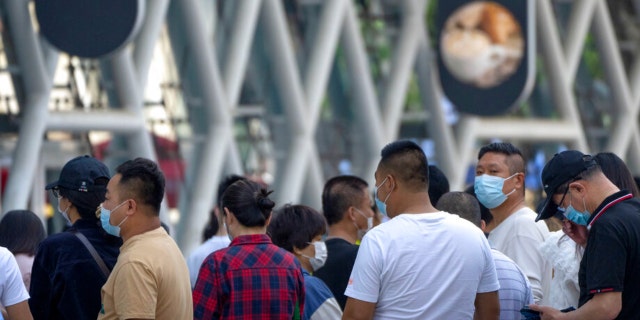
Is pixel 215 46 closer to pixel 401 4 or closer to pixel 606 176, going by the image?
pixel 401 4

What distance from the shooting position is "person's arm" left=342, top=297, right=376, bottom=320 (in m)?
7.09

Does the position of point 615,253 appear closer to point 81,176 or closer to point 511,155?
point 511,155

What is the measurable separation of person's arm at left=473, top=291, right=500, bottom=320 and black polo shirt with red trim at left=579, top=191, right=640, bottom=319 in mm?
498

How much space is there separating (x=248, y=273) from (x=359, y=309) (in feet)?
2.28

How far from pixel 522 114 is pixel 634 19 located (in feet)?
10.8

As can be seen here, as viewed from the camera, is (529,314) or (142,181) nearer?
(142,181)

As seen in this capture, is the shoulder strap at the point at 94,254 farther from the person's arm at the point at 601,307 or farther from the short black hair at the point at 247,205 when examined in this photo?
the person's arm at the point at 601,307

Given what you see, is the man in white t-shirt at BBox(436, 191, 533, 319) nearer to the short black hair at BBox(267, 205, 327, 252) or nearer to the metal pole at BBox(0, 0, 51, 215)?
the short black hair at BBox(267, 205, 327, 252)

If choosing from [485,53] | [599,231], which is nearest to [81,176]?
[599,231]

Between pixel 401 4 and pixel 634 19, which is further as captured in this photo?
pixel 634 19

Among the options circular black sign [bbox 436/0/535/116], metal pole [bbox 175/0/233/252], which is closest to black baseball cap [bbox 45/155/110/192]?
metal pole [bbox 175/0/233/252]

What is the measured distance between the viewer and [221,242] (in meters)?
11.0

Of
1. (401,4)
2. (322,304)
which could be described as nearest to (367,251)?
(322,304)

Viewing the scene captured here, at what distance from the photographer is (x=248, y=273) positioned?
7.47m
